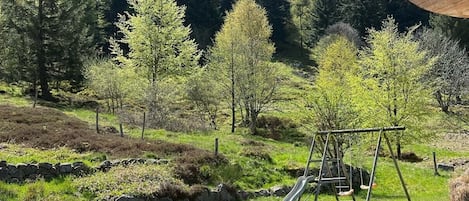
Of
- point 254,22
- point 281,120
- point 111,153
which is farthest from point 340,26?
point 111,153

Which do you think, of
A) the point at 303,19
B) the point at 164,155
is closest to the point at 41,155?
the point at 164,155

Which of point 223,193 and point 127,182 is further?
point 223,193

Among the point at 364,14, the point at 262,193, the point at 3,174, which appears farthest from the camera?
the point at 364,14

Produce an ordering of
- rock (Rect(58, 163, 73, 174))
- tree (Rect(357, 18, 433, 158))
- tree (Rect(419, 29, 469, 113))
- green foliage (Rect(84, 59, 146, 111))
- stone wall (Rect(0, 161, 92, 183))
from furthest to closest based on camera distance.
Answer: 1. tree (Rect(419, 29, 469, 113))
2. green foliage (Rect(84, 59, 146, 111))
3. tree (Rect(357, 18, 433, 158))
4. rock (Rect(58, 163, 73, 174))
5. stone wall (Rect(0, 161, 92, 183))

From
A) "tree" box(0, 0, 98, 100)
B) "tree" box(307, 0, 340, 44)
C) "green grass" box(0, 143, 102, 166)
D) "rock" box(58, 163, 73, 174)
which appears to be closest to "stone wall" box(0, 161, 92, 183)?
"rock" box(58, 163, 73, 174)

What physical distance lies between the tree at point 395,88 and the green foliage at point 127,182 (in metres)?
14.0

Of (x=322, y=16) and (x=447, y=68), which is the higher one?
(x=322, y=16)

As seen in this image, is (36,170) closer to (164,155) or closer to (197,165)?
(164,155)

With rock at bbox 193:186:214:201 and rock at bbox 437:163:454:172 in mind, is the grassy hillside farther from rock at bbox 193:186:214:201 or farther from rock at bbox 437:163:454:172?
rock at bbox 193:186:214:201

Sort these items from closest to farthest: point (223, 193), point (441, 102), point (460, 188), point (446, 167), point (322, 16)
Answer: point (460, 188)
point (223, 193)
point (446, 167)
point (441, 102)
point (322, 16)

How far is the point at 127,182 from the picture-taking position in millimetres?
16359

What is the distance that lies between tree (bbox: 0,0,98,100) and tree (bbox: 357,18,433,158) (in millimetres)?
22948

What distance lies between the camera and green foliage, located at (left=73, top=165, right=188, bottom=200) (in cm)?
1559

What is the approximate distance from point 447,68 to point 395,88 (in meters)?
23.4
